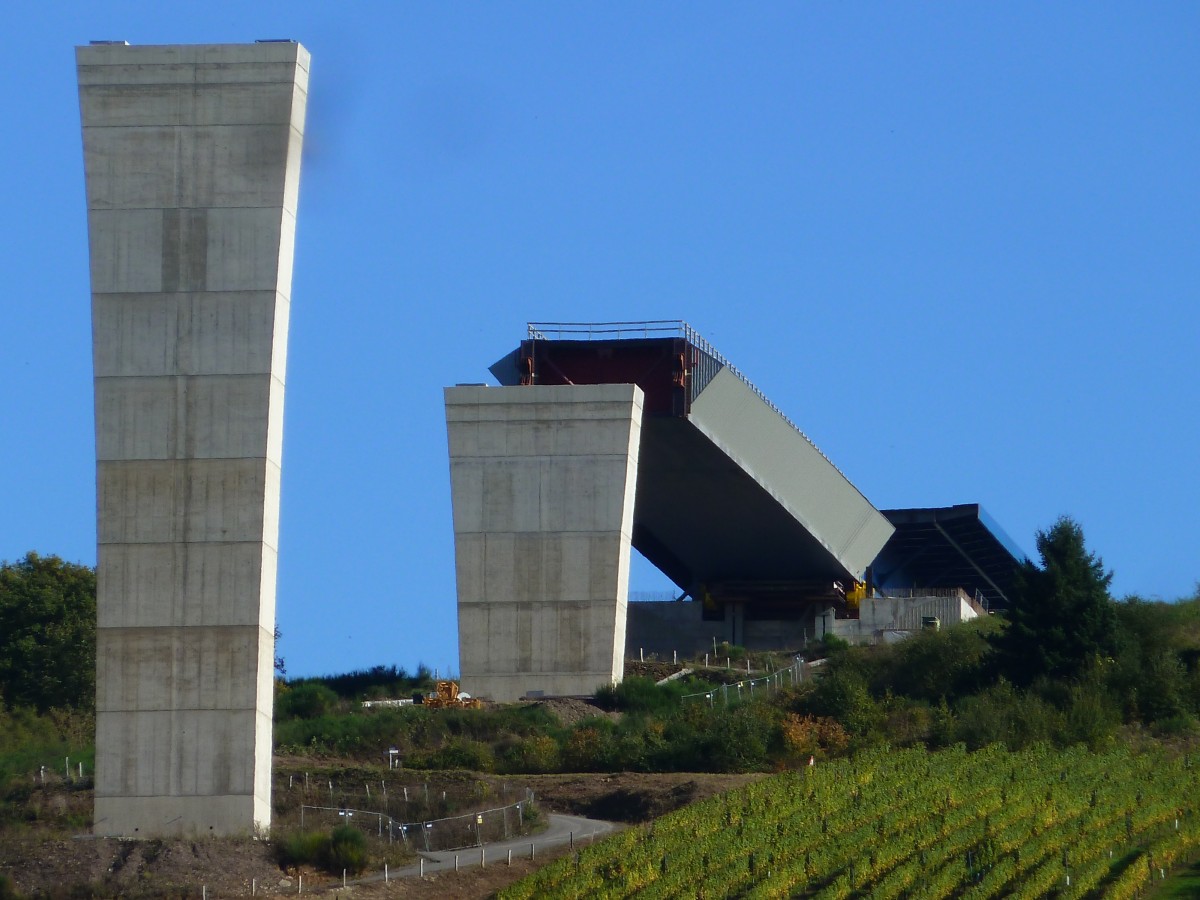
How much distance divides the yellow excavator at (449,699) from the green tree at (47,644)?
42.1 ft

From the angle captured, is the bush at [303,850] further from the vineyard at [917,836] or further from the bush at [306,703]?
the bush at [306,703]

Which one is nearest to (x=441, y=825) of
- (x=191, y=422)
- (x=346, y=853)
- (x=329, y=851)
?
(x=329, y=851)

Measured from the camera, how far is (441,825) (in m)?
39.5

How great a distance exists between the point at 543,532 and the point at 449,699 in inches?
200

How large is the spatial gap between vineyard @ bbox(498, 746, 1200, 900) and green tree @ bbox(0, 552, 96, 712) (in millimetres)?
29540

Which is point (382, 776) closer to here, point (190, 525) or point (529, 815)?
point (529, 815)

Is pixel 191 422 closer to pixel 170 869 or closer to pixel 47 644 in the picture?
pixel 170 869

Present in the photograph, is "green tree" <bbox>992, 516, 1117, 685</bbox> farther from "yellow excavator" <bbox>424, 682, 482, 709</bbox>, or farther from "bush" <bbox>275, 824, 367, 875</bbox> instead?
"bush" <bbox>275, 824, 367, 875</bbox>

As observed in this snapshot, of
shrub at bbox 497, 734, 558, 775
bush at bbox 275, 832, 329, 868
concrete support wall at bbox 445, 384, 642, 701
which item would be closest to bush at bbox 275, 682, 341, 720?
concrete support wall at bbox 445, 384, 642, 701

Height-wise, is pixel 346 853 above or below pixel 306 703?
below

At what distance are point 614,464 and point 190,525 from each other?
2126cm

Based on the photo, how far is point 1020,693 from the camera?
5181 centimetres

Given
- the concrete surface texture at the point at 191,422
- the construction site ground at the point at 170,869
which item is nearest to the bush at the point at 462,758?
the concrete surface texture at the point at 191,422

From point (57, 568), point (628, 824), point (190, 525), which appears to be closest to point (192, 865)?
point (190, 525)
